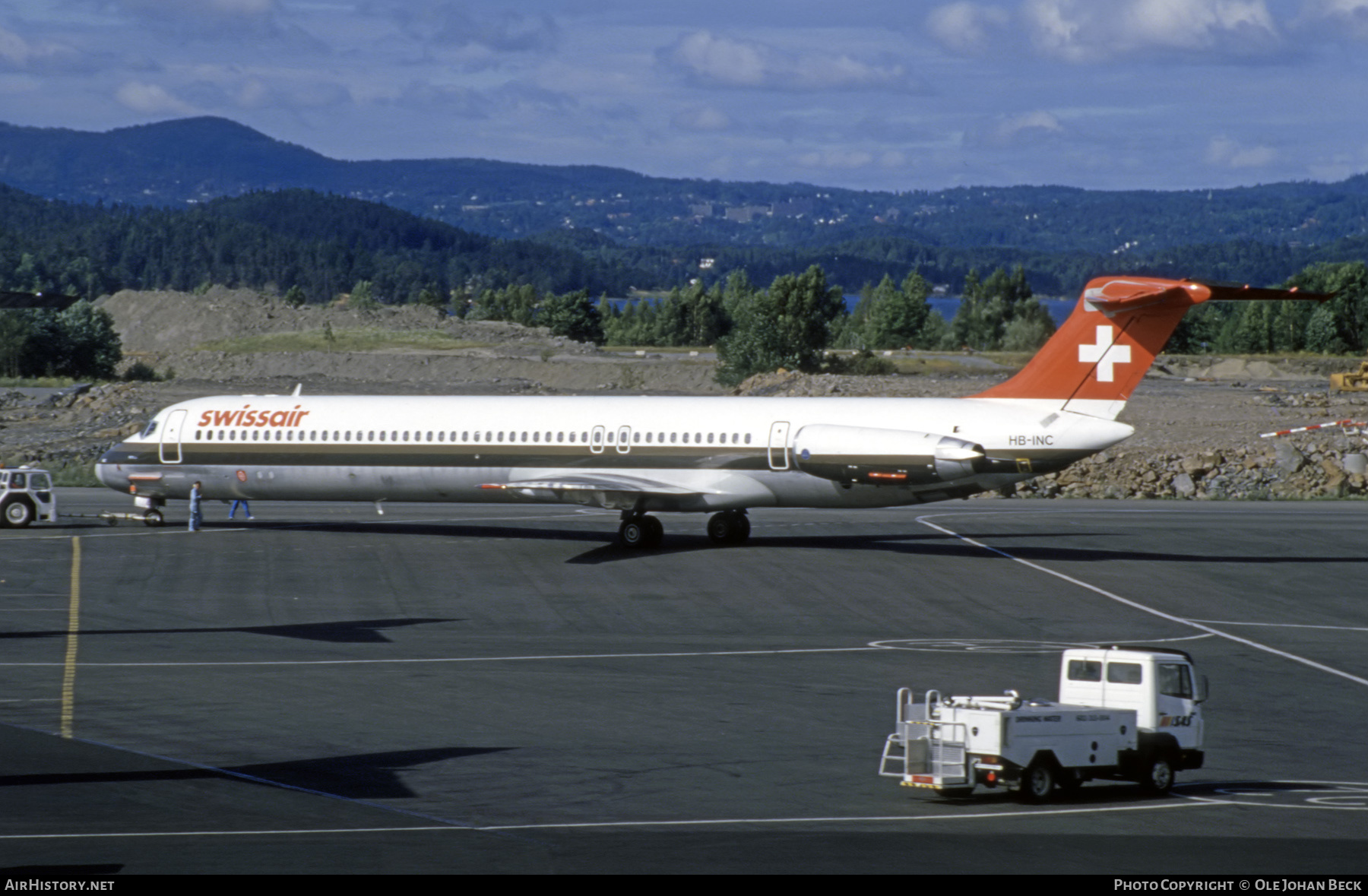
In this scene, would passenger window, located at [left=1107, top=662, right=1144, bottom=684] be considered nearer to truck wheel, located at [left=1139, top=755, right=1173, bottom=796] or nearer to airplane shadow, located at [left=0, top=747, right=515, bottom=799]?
truck wheel, located at [left=1139, top=755, right=1173, bottom=796]

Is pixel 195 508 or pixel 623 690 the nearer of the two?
pixel 623 690

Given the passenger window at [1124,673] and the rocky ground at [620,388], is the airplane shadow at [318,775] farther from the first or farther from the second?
the rocky ground at [620,388]

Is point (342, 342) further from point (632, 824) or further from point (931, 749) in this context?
point (632, 824)

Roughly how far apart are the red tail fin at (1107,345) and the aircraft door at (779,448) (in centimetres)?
622

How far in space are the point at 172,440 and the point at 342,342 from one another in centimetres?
10001

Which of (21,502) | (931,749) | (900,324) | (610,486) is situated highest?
(900,324)

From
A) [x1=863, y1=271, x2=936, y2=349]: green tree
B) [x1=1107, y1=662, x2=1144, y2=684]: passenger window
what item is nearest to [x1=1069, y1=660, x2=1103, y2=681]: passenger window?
[x1=1107, y1=662, x2=1144, y2=684]: passenger window

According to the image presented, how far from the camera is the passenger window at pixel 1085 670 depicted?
18766 millimetres

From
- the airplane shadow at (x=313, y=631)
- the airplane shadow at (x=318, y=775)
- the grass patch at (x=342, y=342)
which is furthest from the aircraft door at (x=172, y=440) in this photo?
the grass patch at (x=342, y=342)

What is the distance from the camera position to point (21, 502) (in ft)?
155

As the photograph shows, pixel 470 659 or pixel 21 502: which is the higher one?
pixel 21 502

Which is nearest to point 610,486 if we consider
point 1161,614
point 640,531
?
point 640,531

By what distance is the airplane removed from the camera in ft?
122
